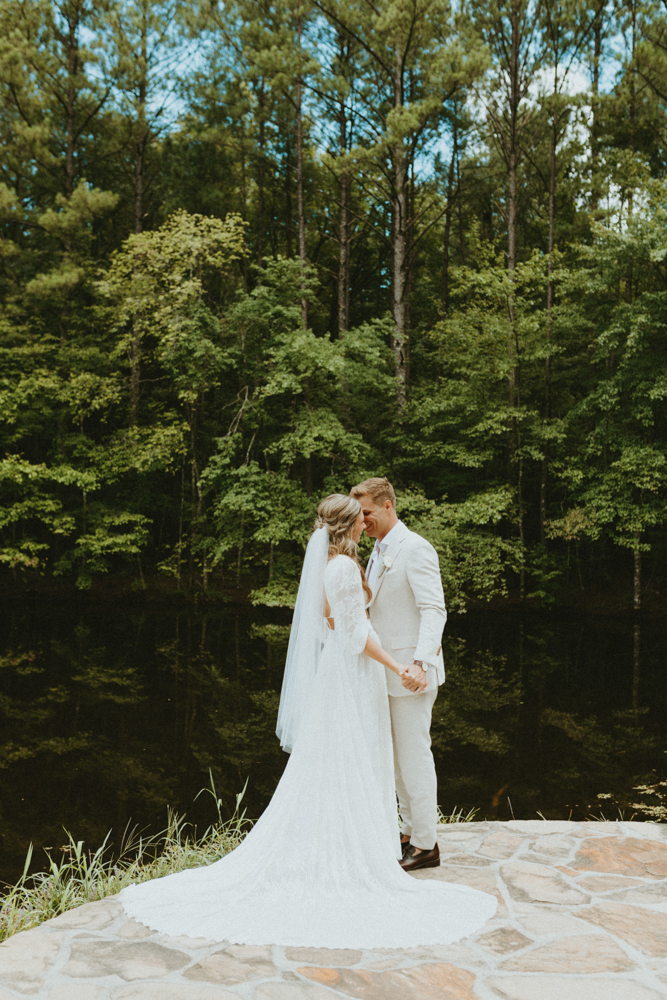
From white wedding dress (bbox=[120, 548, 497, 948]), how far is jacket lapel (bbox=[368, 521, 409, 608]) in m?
0.31

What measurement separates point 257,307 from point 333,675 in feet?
45.7

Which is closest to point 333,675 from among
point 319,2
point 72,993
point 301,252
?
point 72,993

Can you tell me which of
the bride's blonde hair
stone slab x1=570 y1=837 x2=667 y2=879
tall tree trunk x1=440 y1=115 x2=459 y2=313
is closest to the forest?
tall tree trunk x1=440 y1=115 x2=459 y2=313

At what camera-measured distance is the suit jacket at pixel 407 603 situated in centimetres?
359

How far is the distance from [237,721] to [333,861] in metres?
6.16

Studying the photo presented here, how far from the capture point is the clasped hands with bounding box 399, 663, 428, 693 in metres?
3.49

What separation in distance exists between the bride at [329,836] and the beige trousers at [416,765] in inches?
7.3

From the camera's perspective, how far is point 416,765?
368cm

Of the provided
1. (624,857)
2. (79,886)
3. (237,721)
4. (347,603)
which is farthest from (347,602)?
(237,721)

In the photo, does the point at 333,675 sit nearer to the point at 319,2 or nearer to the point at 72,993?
the point at 72,993

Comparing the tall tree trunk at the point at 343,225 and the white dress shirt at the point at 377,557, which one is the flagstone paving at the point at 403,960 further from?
the tall tree trunk at the point at 343,225

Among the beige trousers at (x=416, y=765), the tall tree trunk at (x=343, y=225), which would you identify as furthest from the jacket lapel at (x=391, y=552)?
the tall tree trunk at (x=343, y=225)

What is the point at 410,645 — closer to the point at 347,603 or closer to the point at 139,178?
the point at 347,603

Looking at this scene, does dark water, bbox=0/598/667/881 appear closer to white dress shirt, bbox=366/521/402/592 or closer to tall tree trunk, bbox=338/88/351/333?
white dress shirt, bbox=366/521/402/592
